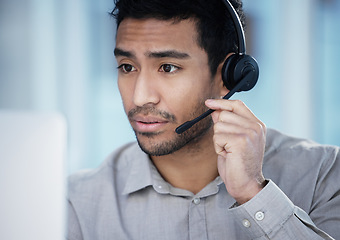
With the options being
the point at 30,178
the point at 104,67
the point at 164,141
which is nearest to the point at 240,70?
the point at 164,141

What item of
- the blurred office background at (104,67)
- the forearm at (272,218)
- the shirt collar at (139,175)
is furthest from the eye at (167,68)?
the blurred office background at (104,67)

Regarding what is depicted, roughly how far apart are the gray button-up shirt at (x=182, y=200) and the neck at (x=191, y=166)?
0.05m

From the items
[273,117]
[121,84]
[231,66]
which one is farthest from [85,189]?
[273,117]

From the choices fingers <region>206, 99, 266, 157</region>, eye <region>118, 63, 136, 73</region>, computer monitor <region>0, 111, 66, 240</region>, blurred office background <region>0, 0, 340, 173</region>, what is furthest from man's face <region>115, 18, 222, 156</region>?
blurred office background <region>0, 0, 340, 173</region>

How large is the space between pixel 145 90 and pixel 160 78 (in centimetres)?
8

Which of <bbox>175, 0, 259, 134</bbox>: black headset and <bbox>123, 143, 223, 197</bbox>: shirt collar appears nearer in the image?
<bbox>175, 0, 259, 134</bbox>: black headset

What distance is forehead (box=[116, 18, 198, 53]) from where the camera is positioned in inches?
54.0

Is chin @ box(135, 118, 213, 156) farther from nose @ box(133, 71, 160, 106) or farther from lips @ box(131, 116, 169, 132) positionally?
nose @ box(133, 71, 160, 106)

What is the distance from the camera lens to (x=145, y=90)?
1330 millimetres

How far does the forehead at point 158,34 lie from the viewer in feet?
4.50

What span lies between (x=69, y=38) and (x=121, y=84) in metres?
1.93

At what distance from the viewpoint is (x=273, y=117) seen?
368cm

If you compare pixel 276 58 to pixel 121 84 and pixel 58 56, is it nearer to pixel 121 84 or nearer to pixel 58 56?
pixel 58 56

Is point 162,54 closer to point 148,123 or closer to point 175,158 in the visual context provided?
point 148,123
